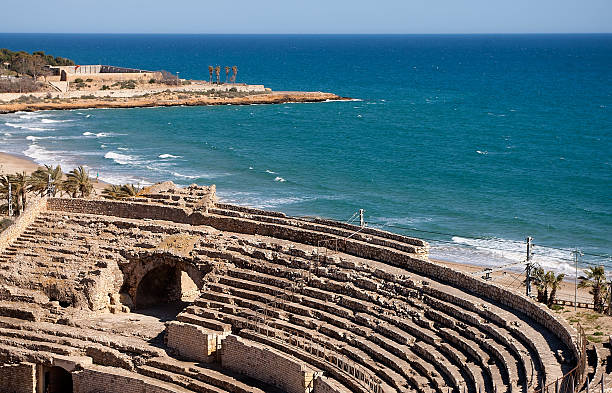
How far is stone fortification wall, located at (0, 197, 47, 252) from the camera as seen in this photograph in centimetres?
3784

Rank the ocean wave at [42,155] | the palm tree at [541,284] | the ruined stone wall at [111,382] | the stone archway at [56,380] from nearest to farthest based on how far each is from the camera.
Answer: the ruined stone wall at [111,382], the stone archway at [56,380], the palm tree at [541,284], the ocean wave at [42,155]

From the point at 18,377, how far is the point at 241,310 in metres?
8.12

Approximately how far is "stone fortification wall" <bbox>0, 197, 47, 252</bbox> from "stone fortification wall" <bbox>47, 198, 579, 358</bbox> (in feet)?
1.77

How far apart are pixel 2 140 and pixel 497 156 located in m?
47.5

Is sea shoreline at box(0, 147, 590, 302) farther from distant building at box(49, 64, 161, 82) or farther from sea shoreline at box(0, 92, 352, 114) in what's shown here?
distant building at box(49, 64, 161, 82)

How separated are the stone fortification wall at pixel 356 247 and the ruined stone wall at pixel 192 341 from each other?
248 inches

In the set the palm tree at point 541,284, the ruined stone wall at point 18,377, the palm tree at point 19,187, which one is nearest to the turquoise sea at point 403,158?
the palm tree at point 541,284

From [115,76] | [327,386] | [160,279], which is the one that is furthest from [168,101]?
[327,386]

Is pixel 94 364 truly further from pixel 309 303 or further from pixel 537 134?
pixel 537 134

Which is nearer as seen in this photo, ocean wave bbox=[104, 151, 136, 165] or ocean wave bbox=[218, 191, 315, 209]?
ocean wave bbox=[218, 191, 315, 209]

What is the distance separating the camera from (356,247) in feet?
112

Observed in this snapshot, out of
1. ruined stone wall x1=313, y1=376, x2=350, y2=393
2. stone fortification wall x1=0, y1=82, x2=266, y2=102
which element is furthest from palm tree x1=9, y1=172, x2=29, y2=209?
stone fortification wall x1=0, y1=82, x2=266, y2=102

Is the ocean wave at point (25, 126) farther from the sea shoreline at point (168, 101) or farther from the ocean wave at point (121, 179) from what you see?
the ocean wave at point (121, 179)

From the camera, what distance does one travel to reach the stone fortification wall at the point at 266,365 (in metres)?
28.1
